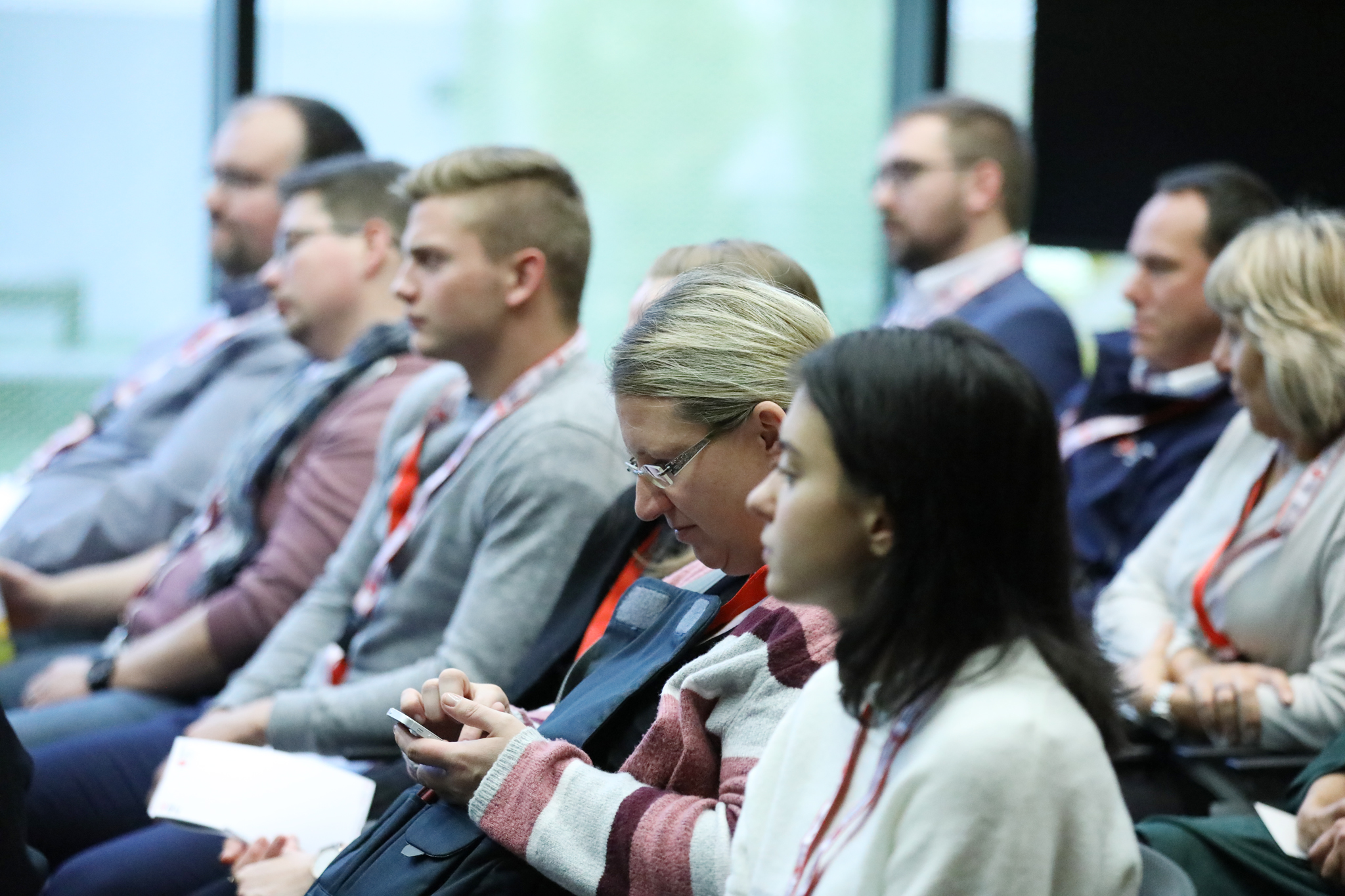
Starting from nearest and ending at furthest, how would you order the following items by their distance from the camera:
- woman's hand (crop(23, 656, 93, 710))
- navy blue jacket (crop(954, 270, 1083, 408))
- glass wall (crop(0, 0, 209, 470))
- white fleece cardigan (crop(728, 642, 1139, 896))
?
white fleece cardigan (crop(728, 642, 1139, 896))
woman's hand (crop(23, 656, 93, 710))
navy blue jacket (crop(954, 270, 1083, 408))
glass wall (crop(0, 0, 209, 470))

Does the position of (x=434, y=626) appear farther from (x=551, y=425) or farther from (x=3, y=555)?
(x=3, y=555)

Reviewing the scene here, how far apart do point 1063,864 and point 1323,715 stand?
1020 millimetres

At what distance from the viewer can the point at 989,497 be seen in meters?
1.01

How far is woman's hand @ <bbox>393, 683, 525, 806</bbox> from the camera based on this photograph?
1.37m

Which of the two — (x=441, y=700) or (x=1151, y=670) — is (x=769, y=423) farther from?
(x=1151, y=670)

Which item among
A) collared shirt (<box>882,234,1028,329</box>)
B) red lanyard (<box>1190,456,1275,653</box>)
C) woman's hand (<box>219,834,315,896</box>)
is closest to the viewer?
woman's hand (<box>219,834,315,896</box>)

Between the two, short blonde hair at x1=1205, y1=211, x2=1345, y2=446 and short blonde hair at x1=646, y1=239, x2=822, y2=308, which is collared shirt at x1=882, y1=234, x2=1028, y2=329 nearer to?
short blonde hair at x1=1205, y1=211, x2=1345, y2=446

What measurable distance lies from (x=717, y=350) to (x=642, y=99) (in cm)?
306

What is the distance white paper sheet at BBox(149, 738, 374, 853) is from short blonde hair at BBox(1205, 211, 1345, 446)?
1401 millimetres

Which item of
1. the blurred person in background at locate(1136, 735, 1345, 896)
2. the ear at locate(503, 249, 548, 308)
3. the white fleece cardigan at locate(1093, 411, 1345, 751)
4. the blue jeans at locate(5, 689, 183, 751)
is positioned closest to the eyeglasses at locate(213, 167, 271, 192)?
the blue jeans at locate(5, 689, 183, 751)

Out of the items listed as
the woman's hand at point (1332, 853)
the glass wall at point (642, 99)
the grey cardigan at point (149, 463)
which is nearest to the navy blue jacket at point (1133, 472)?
the woman's hand at point (1332, 853)

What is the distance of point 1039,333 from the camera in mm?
3195

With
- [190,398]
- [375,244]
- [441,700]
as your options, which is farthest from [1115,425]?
[190,398]

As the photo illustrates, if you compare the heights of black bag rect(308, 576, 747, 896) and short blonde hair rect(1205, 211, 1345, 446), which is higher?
short blonde hair rect(1205, 211, 1345, 446)
